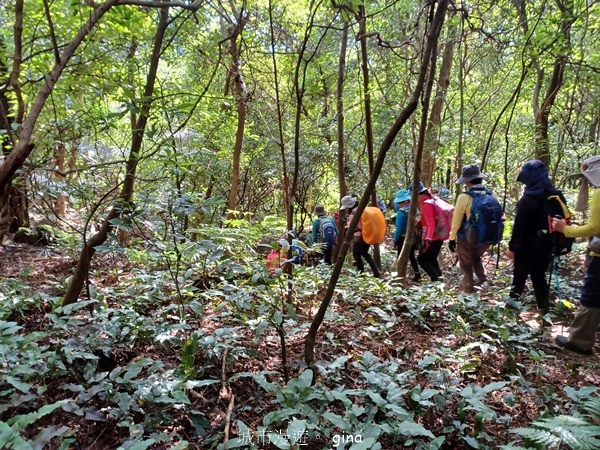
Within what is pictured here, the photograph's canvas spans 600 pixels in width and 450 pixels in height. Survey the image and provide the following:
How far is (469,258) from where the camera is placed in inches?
213

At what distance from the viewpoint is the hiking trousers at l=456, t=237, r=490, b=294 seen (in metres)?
5.30

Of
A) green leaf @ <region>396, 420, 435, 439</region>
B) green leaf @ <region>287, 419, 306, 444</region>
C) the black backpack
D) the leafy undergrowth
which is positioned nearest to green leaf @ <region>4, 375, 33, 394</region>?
the leafy undergrowth

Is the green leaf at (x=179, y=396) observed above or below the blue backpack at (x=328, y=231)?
below

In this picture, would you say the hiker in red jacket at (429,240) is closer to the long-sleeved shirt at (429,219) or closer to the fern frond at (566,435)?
the long-sleeved shirt at (429,219)

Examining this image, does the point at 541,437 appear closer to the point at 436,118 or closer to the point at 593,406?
the point at 593,406

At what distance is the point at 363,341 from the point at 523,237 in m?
2.40

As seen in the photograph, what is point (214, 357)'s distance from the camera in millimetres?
2871

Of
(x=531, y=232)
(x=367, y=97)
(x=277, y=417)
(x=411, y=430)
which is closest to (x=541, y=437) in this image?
(x=411, y=430)

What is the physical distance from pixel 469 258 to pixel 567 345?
5.83ft

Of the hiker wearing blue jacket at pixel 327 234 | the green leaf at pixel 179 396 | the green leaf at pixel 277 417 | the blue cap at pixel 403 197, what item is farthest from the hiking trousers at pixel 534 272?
the green leaf at pixel 179 396

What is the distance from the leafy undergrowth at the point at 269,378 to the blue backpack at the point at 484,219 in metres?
1.01

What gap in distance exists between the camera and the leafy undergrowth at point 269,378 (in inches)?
78.7

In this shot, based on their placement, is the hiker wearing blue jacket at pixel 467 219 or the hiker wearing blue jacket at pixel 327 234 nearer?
the hiker wearing blue jacket at pixel 467 219

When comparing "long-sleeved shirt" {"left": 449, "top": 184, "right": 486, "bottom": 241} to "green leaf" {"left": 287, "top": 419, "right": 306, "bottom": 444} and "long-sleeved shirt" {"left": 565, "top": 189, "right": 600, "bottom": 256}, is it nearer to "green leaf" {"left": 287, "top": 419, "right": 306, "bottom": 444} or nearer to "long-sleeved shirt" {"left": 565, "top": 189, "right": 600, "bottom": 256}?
"long-sleeved shirt" {"left": 565, "top": 189, "right": 600, "bottom": 256}
